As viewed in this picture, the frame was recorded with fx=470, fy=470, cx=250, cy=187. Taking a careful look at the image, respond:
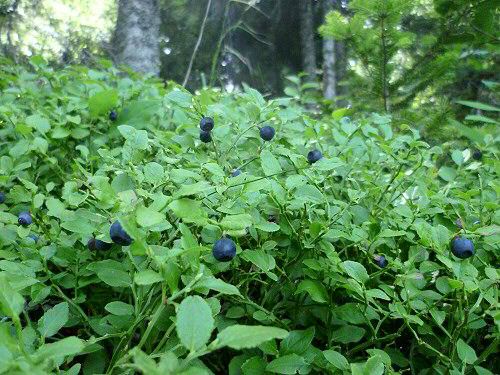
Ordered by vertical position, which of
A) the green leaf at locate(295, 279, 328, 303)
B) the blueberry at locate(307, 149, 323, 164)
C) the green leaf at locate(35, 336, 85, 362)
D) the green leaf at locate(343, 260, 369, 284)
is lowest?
the green leaf at locate(295, 279, 328, 303)

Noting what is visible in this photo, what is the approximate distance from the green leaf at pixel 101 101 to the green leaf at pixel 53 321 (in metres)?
1.10

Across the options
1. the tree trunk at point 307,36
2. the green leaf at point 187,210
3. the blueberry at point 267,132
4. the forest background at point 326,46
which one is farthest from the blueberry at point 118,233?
the tree trunk at point 307,36

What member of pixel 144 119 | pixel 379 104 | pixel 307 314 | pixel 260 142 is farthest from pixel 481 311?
pixel 379 104

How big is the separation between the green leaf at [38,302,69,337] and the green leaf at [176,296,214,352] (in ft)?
1.24

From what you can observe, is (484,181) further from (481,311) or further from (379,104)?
(379,104)

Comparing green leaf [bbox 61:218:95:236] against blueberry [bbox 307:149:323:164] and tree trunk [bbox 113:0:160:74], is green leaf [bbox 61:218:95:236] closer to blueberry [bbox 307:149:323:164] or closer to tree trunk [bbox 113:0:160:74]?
blueberry [bbox 307:149:323:164]

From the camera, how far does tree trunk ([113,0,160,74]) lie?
152 inches

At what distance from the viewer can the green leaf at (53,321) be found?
84cm

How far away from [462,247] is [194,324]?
641 millimetres

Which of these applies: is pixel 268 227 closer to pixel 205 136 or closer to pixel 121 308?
pixel 121 308

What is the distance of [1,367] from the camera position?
1.75 ft

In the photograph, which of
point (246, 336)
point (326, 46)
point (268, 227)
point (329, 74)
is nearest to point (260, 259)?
point (268, 227)

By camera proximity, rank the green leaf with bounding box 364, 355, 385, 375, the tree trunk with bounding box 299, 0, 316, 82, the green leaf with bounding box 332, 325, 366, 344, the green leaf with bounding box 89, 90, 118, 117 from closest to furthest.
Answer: the green leaf with bounding box 364, 355, 385, 375 → the green leaf with bounding box 332, 325, 366, 344 → the green leaf with bounding box 89, 90, 118, 117 → the tree trunk with bounding box 299, 0, 316, 82

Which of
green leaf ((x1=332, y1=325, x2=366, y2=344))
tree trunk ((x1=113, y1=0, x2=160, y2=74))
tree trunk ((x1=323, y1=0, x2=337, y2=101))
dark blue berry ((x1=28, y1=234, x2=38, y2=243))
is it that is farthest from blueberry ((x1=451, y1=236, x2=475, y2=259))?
tree trunk ((x1=323, y1=0, x2=337, y2=101))
